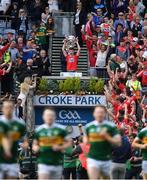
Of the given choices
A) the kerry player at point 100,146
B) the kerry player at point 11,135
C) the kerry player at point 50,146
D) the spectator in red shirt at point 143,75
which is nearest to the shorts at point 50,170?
the kerry player at point 50,146

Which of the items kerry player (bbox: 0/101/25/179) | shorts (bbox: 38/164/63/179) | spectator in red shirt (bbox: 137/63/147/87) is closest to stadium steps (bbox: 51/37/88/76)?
spectator in red shirt (bbox: 137/63/147/87)

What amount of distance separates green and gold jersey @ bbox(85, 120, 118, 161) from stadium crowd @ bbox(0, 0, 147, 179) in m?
0.02

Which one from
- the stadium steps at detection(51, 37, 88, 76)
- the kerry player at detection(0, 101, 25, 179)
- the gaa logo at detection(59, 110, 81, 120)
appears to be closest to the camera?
the kerry player at detection(0, 101, 25, 179)

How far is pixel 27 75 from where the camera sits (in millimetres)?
38094

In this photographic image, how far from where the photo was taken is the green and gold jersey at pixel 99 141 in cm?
2559

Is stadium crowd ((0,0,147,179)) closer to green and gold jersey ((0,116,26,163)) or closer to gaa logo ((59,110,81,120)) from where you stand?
green and gold jersey ((0,116,26,163))

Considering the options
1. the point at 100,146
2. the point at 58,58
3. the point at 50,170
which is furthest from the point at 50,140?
the point at 58,58

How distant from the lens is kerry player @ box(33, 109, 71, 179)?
83.3 ft

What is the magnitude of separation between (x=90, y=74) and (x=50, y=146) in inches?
610

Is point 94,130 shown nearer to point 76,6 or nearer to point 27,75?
point 27,75

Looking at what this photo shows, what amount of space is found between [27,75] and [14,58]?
1.44m

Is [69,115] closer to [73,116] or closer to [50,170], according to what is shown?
[73,116]

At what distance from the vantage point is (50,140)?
2542 cm

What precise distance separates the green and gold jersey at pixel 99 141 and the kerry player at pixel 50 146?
0.65m
